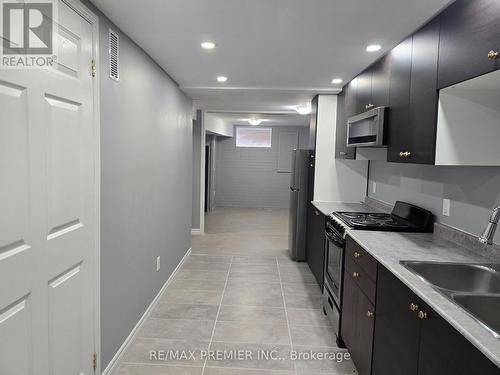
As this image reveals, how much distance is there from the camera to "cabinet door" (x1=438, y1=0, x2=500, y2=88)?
4.98 ft

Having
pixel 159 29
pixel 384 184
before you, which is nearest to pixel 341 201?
pixel 384 184

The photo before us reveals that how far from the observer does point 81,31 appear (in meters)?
1.85

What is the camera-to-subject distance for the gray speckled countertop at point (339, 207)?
12.7ft

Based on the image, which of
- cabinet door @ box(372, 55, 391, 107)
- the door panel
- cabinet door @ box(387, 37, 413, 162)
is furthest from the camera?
cabinet door @ box(372, 55, 391, 107)

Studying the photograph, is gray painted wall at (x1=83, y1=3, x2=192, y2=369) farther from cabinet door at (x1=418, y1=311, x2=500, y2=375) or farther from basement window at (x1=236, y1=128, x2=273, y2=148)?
basement window at (x1=236, y1=128, x2=273, y2=148)

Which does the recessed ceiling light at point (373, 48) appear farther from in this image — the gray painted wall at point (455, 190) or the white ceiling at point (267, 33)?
the gray painted wall at point (455, 190)

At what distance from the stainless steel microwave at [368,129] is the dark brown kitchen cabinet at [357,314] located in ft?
2.80

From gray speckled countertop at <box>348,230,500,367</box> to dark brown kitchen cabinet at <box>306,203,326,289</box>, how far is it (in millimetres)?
1314

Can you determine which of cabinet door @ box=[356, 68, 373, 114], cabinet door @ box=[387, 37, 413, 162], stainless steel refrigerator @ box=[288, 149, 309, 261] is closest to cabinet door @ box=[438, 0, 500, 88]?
cabinet door @ box=[387, 37, 413, 162]

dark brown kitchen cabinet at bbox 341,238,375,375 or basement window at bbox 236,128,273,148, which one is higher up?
basement window at bbox 236,128,273,148

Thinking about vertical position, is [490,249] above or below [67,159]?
below

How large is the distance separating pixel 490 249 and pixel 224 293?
8.61 ft

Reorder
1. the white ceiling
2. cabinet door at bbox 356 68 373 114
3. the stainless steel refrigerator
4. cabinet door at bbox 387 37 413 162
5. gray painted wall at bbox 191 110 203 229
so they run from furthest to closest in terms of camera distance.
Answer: gray painted wall at bbox 191 110 203 229 → the stainless steel refrigerator → cabinet door at bbox 356 68 373 114 → cabinet door at bbox 387 37 413 162 → the white ceiling

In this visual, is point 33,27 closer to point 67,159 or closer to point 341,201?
point 67,159
